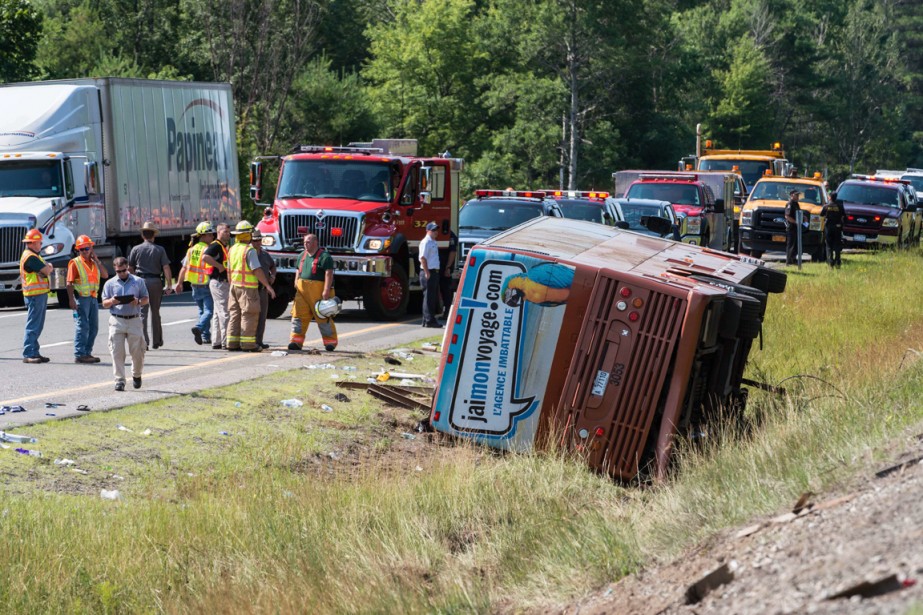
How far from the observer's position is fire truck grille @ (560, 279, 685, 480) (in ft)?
30.9

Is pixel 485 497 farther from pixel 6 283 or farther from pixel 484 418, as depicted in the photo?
pixel 6 283

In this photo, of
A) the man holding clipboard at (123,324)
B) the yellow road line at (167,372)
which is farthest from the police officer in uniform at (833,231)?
the man holding clipboard at (123,324)

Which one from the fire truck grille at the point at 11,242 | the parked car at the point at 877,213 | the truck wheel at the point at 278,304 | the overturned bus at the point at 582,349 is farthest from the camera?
the parked car at the point at 877,213

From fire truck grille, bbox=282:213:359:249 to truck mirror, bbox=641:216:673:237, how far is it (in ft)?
22.0

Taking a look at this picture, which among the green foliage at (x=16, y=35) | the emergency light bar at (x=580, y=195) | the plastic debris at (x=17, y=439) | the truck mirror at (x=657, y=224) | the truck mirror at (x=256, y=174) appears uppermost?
the green foliage at (x=16, y=35)

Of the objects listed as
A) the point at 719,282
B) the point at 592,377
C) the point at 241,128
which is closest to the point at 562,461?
the point at 592,377

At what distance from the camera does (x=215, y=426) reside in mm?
11227

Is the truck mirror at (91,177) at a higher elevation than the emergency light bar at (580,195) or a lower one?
higher

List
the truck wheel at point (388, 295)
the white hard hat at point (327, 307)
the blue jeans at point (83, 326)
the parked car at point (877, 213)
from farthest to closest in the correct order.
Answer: the parked car at point (877, 213) → the truck wheel at point (388, 295) → the white hard hat at point (327, 307) → the blue jeans at point (83, 326)

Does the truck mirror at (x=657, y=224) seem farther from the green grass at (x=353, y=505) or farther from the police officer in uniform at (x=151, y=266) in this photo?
the green grass at (x=353, y=505)

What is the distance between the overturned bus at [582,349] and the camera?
30.9 ft

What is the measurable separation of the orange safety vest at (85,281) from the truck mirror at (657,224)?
11849 mm

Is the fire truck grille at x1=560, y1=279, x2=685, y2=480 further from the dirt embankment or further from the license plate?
the dirt embankment

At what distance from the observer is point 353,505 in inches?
323
